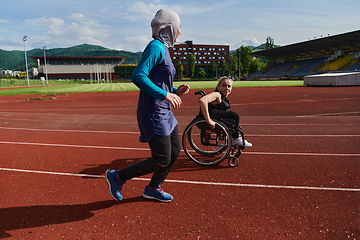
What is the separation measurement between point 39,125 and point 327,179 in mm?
8515

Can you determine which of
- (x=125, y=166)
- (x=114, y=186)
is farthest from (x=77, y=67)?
(x=114, y=186)

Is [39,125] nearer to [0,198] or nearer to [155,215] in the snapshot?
[0,198]

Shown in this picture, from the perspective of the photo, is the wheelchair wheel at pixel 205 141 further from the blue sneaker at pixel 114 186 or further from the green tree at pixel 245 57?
the green tree at pixel 245 57

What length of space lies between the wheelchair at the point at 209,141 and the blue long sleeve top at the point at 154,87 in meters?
1.62

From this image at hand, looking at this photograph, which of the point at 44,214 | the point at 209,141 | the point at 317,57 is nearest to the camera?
the point at 44,214

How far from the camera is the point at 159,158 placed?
8.95ft

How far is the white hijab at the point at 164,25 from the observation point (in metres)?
2.54

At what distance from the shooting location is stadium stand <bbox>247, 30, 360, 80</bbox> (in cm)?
5575

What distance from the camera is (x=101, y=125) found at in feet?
27.5

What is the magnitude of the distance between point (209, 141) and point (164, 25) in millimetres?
2542

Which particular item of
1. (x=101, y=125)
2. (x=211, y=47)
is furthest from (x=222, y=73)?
(x=101, y=125)

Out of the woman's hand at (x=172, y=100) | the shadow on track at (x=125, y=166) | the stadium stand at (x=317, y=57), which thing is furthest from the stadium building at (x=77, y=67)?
the woman's hand at (x=172, y=100)

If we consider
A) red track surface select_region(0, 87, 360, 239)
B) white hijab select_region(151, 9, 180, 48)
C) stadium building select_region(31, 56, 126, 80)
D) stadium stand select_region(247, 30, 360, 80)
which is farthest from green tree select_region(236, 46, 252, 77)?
white hijab select_region(151, 9, 180, 48)

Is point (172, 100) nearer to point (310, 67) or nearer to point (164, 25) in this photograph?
point (164, 25)
